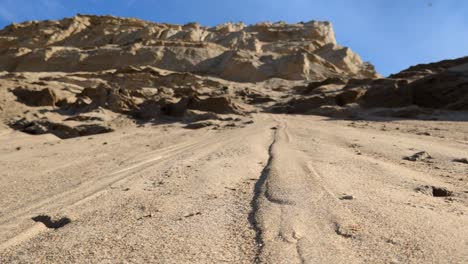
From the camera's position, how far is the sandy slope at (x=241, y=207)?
1945 millimetres

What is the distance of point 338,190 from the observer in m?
2.97

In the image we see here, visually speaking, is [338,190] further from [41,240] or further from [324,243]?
[41,240]

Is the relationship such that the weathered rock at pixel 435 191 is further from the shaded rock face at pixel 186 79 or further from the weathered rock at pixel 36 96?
the weathered rock at pixel 36 96

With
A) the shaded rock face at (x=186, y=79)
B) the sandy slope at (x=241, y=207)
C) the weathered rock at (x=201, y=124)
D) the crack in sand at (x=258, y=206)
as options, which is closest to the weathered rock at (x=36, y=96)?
the shaded rock face at (x=186, y=79)

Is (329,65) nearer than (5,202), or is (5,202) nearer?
(5,202)

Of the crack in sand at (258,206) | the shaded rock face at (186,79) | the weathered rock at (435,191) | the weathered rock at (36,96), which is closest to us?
the crack in sand at (258,206)

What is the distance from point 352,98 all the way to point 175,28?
2601 cm

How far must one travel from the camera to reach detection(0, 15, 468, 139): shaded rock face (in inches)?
430

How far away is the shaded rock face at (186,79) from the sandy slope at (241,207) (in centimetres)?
479

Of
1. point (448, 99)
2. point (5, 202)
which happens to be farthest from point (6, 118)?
point (448, 99)

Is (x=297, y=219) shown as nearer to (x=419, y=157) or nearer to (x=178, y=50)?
(x=419, y=157)

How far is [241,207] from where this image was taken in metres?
2.66

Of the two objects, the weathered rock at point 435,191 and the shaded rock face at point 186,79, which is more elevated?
the shaded rock face at point 186,79

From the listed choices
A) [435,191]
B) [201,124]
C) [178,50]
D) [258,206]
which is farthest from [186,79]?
[258,206]
